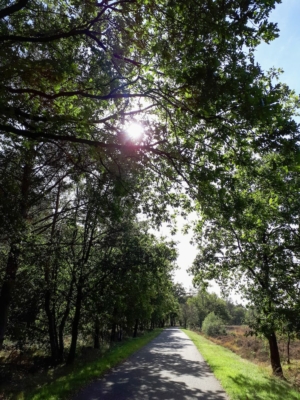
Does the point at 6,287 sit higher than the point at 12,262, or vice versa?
the point at 12,262

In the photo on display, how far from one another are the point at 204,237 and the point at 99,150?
12.4 meters

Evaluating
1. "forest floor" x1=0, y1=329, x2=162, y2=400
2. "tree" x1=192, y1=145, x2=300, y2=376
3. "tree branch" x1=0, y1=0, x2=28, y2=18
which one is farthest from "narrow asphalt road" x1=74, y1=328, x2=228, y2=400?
"tree branch" x1=0, y1=0, x2=28, y2=18

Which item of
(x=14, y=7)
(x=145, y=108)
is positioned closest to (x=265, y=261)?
(x=145, y=108)

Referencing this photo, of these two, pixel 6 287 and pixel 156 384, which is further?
pixel 6 287

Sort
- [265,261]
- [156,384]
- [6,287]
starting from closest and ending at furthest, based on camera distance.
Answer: [156,384] → [6,287] → [265,261]

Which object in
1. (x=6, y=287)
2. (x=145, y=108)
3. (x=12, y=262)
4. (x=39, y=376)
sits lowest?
(x=39, y=376)

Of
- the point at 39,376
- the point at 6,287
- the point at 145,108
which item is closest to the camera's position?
the point at 145,108

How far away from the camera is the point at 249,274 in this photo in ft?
55.7

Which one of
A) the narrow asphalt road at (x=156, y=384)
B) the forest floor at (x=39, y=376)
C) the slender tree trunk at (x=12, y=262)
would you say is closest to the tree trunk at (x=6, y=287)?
the slender tree trunk at (x=12, y=262)

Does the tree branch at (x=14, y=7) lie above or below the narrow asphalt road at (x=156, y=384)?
above

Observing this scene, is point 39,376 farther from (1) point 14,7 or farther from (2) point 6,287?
(1) point 14,7

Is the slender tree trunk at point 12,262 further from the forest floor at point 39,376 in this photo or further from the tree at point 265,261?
the tree at point 265,261

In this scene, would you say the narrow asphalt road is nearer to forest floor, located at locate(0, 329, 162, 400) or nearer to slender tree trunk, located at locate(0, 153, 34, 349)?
forest floor, located at locate(0, 329, 162, 400)

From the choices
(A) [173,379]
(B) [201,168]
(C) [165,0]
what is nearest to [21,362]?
(A) [173,379]
